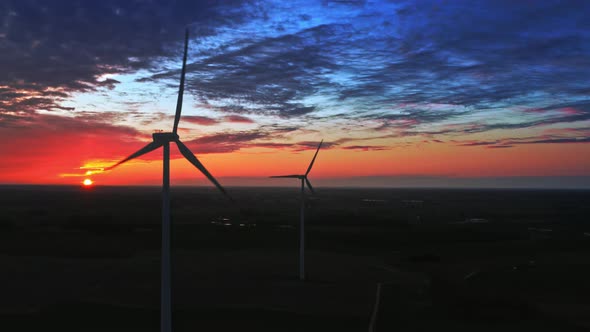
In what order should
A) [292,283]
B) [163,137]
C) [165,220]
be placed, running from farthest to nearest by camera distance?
[292,283] < [163,137] < [165,220]

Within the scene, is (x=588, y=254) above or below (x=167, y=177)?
below

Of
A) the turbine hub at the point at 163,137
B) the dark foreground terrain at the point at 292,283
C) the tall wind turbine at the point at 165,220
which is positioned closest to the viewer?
the tall wind turbine at the point at 165,220

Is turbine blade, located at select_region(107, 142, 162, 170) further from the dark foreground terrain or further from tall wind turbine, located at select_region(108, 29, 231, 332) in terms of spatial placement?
the dark foreground terrain

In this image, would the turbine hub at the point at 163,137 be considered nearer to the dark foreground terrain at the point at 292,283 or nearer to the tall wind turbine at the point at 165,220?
the tall wind turbine at the point at 165,220

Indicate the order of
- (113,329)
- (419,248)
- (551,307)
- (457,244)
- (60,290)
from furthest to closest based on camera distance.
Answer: (457,244), (419,248), (60,290), (551,307), (113,329)

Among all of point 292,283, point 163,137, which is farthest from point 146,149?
point 292,283

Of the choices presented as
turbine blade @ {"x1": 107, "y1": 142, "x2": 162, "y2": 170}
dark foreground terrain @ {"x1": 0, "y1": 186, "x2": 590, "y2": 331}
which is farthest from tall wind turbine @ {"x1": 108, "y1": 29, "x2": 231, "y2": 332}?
dark foreground terrain @ {"x1": 0, "y1": 186, "x2": 590, "y2": 331}

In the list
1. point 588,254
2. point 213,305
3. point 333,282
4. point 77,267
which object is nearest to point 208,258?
point 77,267

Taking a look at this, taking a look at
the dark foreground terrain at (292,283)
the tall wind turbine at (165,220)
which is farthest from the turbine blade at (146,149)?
the dark foreground terrain at (292,283)

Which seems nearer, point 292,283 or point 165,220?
point 165,220

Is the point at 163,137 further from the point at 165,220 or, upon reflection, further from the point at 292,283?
the point at 292,283

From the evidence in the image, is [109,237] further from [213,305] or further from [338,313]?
[338,313]
